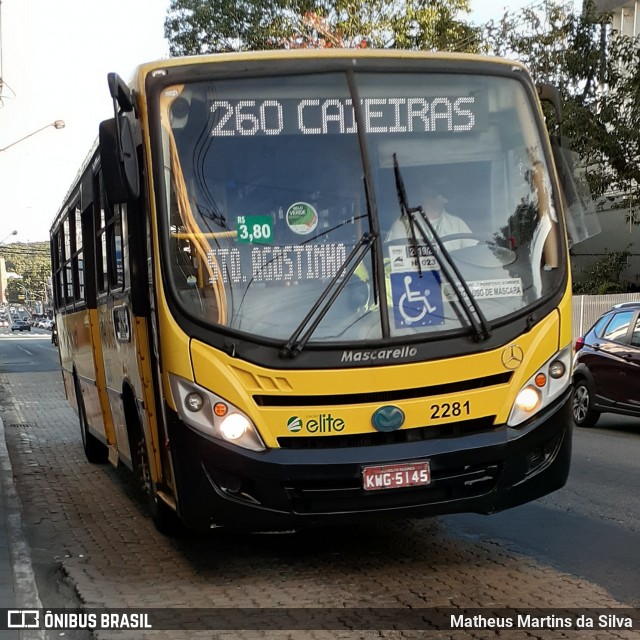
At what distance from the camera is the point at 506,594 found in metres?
→ 5.77

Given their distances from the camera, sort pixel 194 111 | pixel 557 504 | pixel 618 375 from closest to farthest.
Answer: pixel 194 111
pixel 557 504
pixel 618 375

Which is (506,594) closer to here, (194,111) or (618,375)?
(194,111)

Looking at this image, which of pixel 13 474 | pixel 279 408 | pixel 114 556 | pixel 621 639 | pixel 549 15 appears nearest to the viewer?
pixel 621 639

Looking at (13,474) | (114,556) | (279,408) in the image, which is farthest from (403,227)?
(13,474)

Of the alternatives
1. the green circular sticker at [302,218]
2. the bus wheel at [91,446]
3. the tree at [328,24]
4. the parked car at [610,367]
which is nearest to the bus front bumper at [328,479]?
the green circular sticker at [302,218]

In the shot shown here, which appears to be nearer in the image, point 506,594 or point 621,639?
point 621,639

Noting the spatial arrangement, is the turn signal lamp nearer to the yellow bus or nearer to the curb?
the yellow bus

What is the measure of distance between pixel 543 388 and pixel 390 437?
1.00 meters

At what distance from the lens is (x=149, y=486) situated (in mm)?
7465

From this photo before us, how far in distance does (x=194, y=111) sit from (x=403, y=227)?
141cm

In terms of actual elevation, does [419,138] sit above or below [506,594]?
above

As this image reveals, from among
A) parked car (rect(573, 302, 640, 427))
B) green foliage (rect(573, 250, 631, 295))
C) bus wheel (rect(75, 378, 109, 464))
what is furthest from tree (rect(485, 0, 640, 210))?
bus wheel (rect(75, 378, 109, 464))

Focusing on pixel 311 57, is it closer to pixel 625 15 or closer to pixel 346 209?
pixel 346 209

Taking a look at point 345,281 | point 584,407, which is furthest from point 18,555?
point 584,407
